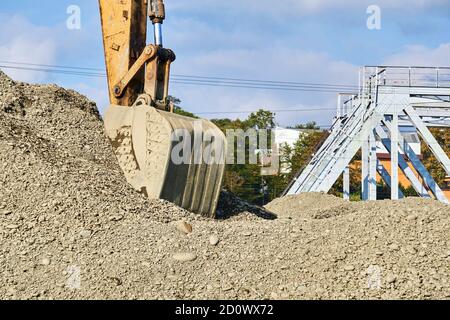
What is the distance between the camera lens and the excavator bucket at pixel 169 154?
1285cm

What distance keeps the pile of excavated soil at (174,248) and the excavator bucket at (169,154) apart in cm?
62

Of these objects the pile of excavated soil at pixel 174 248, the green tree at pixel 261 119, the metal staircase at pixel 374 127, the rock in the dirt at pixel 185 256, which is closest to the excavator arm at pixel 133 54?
the pile of excavated soil at pixel 174 248

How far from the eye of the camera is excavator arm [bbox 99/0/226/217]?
12.9 m

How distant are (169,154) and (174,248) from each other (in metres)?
3.03

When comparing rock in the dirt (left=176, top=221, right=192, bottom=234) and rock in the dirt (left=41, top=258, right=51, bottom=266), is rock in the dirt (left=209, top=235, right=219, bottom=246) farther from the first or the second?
rock in the dirt (left=41, top=258, right=51, bottom=266)

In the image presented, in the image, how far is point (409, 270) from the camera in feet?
30.7

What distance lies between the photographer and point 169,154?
41.8 feet

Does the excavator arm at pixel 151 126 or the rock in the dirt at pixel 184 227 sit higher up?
the excavator arm at pixel 151 126

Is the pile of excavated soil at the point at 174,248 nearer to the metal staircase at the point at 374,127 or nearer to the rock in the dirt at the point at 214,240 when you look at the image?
the rock in the dirt at the point at 214,240

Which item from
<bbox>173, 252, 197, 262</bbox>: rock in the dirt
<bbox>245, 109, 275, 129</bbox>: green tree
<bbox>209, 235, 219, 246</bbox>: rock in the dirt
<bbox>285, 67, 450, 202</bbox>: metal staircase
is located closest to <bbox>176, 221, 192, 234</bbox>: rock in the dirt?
<bbox>209, 235, 219, 246</bbox>: rock in the dirt

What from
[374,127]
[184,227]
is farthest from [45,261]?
[374,127]

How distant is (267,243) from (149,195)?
3.21 meters

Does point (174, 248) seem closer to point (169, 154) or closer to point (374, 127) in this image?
point (169, 154)
